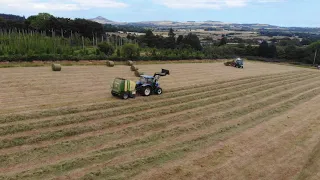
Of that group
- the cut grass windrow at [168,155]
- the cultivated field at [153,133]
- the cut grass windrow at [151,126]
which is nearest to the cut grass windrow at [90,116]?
the cultivated field at [153,133]

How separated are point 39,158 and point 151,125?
5.50 meters

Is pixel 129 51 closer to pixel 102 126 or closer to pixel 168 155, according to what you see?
pixel 102 126

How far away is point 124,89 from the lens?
19312 mm

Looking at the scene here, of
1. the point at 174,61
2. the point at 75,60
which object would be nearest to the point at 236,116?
the point at 75,60

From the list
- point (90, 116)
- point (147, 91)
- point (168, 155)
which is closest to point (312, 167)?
point (168, 155)

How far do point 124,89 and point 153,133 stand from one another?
5.73 meters

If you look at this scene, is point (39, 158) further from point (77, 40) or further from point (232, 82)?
point (77, 40)

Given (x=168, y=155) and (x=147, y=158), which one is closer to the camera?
(x=147, y=158)

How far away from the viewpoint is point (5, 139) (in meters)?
12.3

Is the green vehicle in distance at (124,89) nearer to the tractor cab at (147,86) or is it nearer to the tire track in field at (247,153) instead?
the tractor cab at (147,86)

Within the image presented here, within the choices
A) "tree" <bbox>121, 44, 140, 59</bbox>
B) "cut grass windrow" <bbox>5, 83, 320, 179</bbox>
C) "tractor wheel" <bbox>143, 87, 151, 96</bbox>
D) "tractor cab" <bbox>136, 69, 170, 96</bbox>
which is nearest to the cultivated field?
"cut grass windrow" <bbox>5, 83, 320, 179</bbox>

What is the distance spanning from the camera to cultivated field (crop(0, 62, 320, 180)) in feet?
36.1

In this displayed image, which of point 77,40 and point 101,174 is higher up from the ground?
point 77,40

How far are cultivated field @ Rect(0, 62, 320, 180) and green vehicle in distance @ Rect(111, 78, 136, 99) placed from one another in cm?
62
